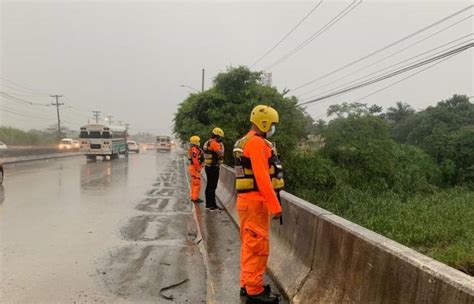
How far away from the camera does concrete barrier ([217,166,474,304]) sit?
2.75m

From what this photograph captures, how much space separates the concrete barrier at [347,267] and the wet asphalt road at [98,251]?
1179mm

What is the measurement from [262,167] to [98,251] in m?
3.88

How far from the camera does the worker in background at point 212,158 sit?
10781 millimetres

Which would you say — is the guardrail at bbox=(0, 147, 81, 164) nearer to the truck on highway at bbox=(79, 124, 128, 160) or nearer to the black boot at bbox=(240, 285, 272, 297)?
the truck on highway at bbox=(79, 124, 128, 160)

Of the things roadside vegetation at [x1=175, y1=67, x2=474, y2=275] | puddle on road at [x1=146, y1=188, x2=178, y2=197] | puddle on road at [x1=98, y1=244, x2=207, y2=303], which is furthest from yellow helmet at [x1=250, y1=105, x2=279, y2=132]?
roadside vegetation at [x1=175, y1=67, x2=474, y2=275]

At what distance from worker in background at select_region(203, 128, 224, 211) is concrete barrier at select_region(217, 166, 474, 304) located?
14.9 ft

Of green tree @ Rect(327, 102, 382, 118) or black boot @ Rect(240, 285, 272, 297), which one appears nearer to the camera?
black boot @ Rect(240, 285, 272, 297)

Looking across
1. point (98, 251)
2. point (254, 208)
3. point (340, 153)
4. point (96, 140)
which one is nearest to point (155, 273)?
point (98, 251)

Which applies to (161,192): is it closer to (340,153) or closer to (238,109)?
(238,109)

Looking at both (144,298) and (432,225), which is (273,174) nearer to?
(144,298)

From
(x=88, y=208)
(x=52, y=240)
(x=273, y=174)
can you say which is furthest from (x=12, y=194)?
(x=273, y=174)

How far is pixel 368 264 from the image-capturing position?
3523 millimetres

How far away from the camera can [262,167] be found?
14.7 feet

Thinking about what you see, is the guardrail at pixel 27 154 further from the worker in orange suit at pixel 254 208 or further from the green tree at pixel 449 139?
the worker in orange suit at pixel 254 208
